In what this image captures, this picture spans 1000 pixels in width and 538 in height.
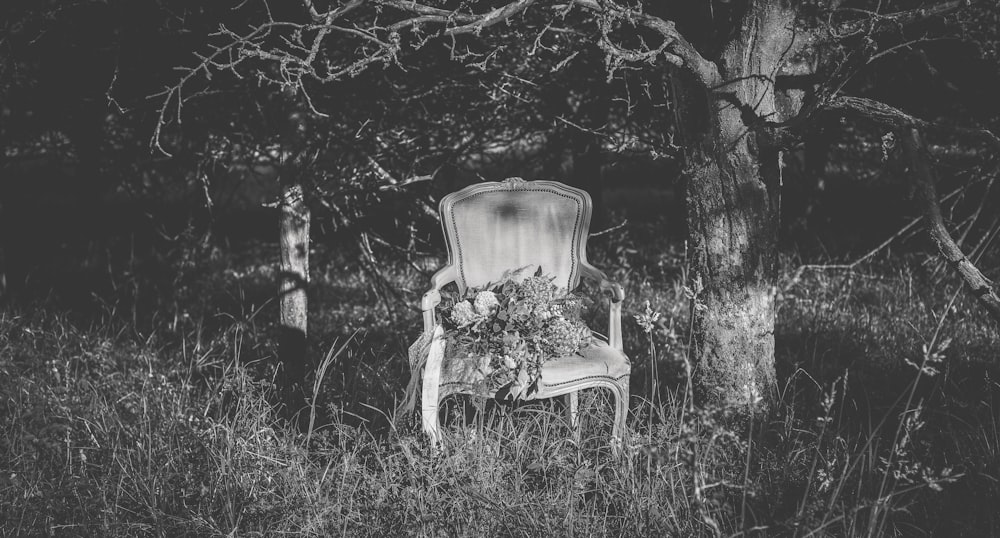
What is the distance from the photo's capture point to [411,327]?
5277 mm

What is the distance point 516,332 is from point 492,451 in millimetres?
498

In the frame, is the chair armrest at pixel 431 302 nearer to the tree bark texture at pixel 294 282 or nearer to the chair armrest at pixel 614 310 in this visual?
the chair armrest at pixel 614 310

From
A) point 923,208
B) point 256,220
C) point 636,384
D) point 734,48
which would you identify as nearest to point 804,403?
point 636,384

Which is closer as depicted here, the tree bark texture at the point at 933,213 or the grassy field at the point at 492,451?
the grassy field at the point at 492,451

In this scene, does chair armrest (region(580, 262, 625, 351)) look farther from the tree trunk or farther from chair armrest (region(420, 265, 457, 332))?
chair armrest (region(420, 265, 457, 332))

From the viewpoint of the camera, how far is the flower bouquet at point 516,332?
10.3 feet

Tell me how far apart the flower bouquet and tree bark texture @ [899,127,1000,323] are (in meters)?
1.38

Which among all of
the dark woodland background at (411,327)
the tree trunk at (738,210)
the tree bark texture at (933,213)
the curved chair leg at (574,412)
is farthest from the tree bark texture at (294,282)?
the tree bark texture at (933,213)

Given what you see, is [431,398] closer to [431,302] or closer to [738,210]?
[431,302]

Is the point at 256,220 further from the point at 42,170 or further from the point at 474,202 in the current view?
the point at 474,202

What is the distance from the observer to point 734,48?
329cm

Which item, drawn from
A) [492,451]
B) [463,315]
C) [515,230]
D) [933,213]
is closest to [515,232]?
[515,230]

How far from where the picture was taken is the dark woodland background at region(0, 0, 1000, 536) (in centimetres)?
275

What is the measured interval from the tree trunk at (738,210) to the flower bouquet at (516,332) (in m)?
0.57
